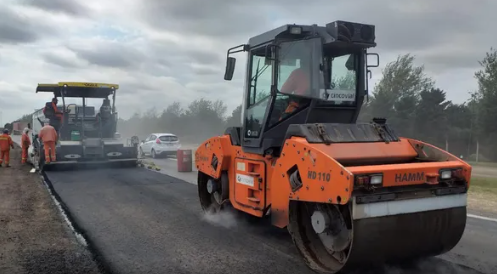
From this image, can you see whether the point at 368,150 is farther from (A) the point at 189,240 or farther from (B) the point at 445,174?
(A) the point at 189,240

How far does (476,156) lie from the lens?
2809 centimetres

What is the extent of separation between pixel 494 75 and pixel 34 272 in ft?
109

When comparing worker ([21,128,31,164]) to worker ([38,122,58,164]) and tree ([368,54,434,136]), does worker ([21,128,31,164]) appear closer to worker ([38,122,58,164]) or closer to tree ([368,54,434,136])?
worker ([38,122,58,164])

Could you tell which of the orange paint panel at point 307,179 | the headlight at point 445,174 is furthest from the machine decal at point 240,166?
the headlight at point 445,174

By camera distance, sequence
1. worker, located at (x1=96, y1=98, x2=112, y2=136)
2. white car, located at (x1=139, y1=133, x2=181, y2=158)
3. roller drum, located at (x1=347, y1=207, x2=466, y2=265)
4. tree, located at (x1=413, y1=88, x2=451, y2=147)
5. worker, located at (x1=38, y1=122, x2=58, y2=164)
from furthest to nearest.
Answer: tree, located at (x1=413, y1=88, x2=451, y2=147), white car, located at (x1=139, y1=133, x2=181, y2=158), worker, located at (x1=96, y1=98, x2=112, y2=136), worker, located at (x1=38, y1=122, x2=58, y2=164), roller drum, located at (x1=347, y1=207, x2=466, y2=265)

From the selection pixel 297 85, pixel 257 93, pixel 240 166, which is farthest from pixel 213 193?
pixel 297 85

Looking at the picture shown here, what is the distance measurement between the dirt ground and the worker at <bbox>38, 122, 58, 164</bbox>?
4274 mm

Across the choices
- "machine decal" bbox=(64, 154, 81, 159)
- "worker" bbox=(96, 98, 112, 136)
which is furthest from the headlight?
"worker" bbox=(96, 98, 112, 136)

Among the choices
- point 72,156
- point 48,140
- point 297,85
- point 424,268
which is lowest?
point 424,268

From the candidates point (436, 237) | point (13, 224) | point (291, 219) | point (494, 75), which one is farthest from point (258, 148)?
point (494, 75)

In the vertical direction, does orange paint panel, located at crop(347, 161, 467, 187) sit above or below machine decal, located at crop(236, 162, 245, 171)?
above

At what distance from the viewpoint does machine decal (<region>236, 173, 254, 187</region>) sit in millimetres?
5781

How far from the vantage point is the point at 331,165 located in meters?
4.12

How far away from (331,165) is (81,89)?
13219mm
